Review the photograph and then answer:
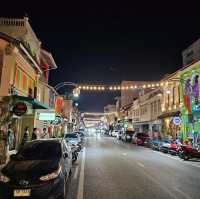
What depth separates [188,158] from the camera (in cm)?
1728

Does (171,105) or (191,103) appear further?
(171,105)

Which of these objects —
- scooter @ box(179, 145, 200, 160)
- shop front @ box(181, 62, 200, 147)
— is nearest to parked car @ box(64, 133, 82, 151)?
scooter @ box(179, 145, 200, 160)

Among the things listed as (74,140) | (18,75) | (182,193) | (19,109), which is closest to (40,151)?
(182,193)

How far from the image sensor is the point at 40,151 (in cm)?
830

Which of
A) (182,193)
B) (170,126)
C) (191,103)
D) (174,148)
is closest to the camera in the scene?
(182,193)

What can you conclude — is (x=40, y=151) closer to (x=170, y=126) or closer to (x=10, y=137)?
(x=10, y=137)

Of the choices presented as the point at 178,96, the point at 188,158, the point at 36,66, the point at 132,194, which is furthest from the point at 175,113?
the point at 132,194

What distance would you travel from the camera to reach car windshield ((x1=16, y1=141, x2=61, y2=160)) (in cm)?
787

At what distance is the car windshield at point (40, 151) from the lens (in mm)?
7867

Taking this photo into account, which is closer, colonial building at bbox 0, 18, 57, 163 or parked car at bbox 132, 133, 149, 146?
colonial building at bbox 0, 18, 57, 163

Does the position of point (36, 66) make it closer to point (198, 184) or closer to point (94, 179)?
point (94, 179)

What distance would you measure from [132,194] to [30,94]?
1650 centimetres

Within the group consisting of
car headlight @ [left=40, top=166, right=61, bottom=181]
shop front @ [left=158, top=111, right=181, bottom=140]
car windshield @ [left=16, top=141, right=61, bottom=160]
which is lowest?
car headlight @ [left=40, top=166, right=61, bottom=181]

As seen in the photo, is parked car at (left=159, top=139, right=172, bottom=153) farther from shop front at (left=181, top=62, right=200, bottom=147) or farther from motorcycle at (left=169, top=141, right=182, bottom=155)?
shop front at (left=181, top=62, right=200, bottom=147)
